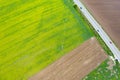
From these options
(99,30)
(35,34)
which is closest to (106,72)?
(99,30)

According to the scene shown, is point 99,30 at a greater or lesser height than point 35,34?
lesser

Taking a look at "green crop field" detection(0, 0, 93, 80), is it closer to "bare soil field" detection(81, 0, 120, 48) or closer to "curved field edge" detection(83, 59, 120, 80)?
"bare soil field" detection(81, 0, 120, 48)

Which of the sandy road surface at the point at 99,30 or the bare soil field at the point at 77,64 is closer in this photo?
the bare soil field at the point at 77,64

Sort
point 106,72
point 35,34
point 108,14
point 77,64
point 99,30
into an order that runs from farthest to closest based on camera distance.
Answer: point 108,14
point 99,30
point 35,34
point 106,72
point 77,64

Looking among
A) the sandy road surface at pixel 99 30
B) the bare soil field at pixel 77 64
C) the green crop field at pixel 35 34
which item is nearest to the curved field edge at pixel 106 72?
the bare soil field at pixel 77 64

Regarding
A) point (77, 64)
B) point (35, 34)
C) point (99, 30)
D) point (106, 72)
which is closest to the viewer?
point (77, 64)

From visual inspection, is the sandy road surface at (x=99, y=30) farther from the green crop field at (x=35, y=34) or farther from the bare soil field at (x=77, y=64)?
the bare soil field at (x=77, y=64)

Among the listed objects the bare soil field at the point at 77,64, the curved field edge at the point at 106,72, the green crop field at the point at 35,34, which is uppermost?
the green crop field at the point at 35,34

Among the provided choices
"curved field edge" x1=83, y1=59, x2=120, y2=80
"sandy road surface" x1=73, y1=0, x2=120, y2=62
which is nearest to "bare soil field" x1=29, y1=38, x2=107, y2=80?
"curved field edge" x1=83, y1=59, x2=120, y2=80

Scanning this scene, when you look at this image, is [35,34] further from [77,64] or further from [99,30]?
[99,30]
